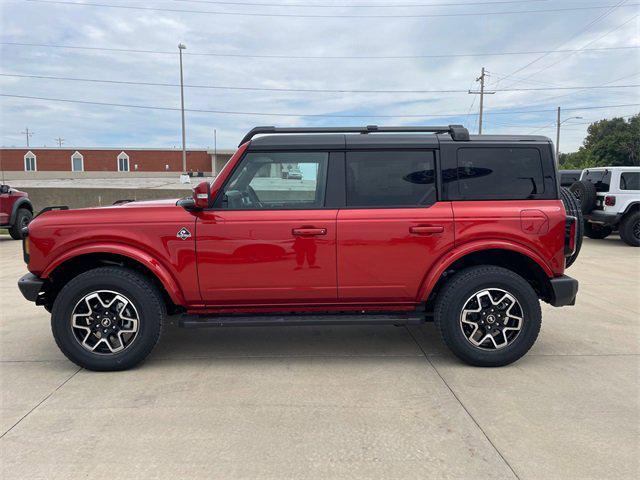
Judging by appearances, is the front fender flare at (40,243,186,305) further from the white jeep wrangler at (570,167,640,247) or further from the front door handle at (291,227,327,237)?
the white jeep wrangler at (570,167,640,247)

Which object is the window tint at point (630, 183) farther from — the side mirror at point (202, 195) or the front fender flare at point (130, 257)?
the front fender flare at point (130, 257)

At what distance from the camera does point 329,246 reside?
12.4 ft

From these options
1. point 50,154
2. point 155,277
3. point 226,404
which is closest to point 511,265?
point 226,404

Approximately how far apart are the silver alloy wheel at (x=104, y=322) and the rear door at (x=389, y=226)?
1.71m

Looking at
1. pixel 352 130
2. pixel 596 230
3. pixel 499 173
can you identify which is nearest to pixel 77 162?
pixel 596 230

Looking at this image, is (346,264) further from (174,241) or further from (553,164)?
(553,164)

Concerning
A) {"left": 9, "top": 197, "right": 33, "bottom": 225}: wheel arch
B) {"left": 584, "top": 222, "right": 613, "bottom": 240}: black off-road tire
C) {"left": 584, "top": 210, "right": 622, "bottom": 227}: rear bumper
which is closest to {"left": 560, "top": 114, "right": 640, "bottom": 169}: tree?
{"left": 584, "top": 222, "right": 613, "bottom": 240}: black off-road tire

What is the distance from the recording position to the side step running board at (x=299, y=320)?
384cm

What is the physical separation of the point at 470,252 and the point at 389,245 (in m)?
0.65

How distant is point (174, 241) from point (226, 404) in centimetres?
132

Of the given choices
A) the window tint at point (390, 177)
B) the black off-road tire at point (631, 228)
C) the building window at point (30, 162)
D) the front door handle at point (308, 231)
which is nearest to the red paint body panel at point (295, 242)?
the front door handle at point (308, 231)

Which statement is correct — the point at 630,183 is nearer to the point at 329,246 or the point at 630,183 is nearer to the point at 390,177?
the point at 390,177

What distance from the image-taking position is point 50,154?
56469 mm

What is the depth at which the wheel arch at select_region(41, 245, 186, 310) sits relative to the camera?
375 centimetres
